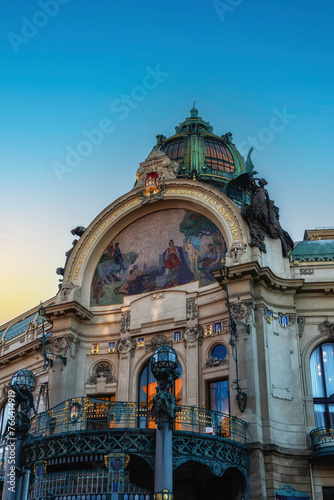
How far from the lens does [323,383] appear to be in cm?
2497

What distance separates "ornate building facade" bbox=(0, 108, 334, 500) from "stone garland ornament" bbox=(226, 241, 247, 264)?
96 mm

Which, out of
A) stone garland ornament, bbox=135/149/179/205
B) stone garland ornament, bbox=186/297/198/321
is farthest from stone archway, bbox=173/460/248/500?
stone garland ornament, bbox=135/149/179/205

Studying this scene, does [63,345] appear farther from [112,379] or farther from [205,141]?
[205,141]

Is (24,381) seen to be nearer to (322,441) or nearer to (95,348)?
(95,348)

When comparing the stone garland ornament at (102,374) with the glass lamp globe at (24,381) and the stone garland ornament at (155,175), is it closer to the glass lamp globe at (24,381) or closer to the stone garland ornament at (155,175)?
the glass lamp globe at (24,381)

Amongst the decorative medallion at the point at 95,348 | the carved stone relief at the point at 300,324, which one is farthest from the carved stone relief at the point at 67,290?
the carved stone relief at the point at 300,324

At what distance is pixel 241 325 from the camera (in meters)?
24.3

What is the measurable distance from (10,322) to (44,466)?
1949cm

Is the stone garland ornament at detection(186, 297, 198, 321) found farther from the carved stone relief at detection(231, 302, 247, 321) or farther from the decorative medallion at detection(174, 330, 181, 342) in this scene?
the carved stone relief at detection(231, 302, 247, 321)

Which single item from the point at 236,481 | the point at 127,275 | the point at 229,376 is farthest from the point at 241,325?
the point at 127,275

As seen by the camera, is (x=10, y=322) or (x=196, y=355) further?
(x=10, y=322)

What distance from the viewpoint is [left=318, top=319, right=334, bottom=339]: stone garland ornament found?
25453 millimetres

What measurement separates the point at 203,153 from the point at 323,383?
16986mm

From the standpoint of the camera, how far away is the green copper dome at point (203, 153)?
35.6m
